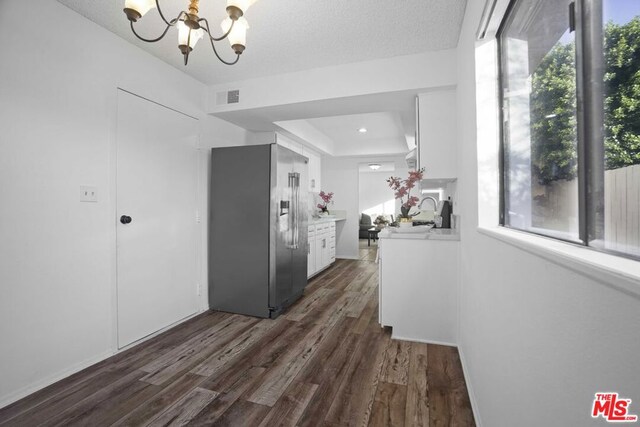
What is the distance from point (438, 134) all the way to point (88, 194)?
286 cm

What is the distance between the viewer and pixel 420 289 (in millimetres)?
2354

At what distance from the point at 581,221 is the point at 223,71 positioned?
3082 mm

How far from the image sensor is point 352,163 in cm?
615

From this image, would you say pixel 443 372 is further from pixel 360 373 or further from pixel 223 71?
pixel 223 71

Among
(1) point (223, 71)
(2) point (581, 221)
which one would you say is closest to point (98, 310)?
(1) point (223, 71)

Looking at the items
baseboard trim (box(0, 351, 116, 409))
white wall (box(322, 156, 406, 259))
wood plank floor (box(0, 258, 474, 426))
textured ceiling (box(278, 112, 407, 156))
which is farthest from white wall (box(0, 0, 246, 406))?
white wall (box(322, 156, 406, 259))

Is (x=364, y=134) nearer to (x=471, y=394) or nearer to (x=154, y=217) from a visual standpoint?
(x=154, y=217)

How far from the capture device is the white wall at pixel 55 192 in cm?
163

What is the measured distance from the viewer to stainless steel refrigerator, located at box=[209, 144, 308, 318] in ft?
9.39

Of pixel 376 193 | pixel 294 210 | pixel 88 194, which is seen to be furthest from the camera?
pixel 376 193

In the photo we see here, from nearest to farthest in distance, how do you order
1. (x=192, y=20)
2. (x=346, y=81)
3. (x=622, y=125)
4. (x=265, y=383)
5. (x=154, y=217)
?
(x=622, y=125), (x=192, y=20), (x=265, y=383), (x=154, y=217), (x=346, y=81)

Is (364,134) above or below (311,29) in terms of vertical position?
above

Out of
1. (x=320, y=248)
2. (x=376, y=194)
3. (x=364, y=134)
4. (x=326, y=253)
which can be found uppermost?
(x=364, y=134)

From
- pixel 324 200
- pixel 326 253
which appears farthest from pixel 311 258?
pixel 324 200
